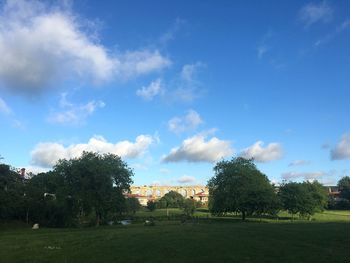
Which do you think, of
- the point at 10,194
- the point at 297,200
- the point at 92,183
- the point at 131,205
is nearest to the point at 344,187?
the point at 297,200

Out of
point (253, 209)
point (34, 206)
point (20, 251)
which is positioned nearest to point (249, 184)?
point (253, 209)

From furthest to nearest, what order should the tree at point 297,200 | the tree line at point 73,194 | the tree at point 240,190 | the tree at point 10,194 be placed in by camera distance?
the tree at point 297,200 < the tree at point 240,190 < the tree line at point 73,194 < the tree at point 10,194

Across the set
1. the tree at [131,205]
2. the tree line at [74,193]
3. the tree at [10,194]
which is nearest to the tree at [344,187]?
the tree at [131,205]

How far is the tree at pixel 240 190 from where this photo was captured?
9050 centimetres

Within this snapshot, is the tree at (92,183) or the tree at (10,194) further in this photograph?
the tree at (92,183)

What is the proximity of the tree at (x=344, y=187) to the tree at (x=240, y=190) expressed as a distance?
87.6m

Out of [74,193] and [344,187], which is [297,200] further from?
[344,187]

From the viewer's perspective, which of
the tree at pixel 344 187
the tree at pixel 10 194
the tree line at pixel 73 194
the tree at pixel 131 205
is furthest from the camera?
the tree at pixel 344 187

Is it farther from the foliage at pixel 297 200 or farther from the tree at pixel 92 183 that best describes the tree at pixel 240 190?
the tree at pixel 92 183

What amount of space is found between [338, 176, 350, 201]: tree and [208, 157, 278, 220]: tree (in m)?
87.6

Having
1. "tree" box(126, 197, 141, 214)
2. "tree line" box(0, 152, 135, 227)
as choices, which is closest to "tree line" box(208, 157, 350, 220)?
"tree" box(126, 197, 141, 214)

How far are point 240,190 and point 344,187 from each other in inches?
4077

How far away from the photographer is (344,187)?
178 m

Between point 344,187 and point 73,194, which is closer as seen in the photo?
point 73,194
